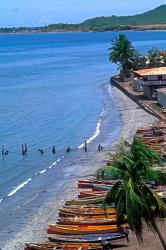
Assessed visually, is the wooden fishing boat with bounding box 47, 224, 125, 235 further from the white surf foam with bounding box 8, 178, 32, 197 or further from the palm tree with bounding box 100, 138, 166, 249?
the white surf foam with bounding box 8, 178, 32, 197

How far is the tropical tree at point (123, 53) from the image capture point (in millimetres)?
119062

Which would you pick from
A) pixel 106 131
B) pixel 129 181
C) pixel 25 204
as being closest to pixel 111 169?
pixel 129 181

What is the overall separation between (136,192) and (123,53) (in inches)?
3713

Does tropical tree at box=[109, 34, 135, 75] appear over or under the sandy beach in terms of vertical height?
over

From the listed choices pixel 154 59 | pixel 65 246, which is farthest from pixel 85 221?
pixel 154 59

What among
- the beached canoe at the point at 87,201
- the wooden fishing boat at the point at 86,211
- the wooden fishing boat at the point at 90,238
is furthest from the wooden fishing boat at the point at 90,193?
the wooden fishing boat at the point at 90,238

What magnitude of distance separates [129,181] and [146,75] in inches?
2501

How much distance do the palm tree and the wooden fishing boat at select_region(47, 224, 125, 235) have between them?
758 centimetres

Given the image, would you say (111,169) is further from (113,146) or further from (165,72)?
(165,72)

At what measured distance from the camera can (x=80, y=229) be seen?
123 ft

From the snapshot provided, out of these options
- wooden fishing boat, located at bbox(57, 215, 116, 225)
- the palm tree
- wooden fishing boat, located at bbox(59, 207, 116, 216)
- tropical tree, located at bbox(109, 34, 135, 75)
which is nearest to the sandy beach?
wooden fishing boat, located at bbox(57, 215, 116, 225)

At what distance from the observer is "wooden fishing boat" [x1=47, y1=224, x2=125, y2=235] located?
3662 centimetres

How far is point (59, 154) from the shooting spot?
64.8 m

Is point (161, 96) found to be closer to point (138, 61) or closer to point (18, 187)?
point (18, 187)
